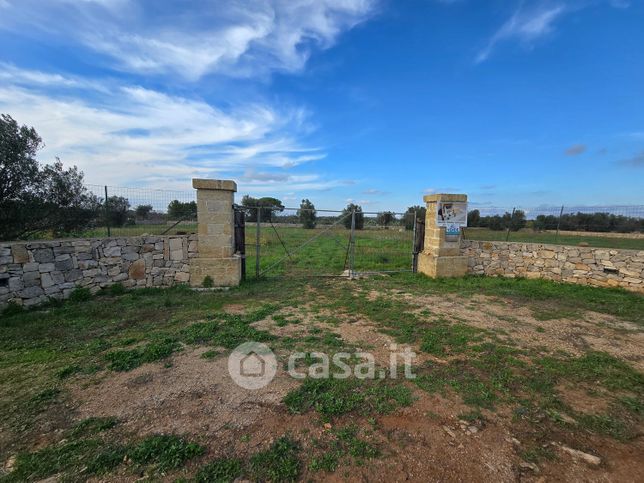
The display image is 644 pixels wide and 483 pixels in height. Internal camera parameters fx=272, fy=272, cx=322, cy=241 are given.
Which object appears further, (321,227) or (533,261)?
(321,227)

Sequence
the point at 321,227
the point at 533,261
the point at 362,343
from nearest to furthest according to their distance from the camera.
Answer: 1. the point at 362,343
2. the point at 533,261
3. the point at 321,227

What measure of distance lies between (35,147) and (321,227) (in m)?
8.10

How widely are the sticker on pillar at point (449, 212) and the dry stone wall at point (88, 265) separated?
A: 7416 millimetres

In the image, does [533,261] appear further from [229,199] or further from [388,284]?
[229,199]

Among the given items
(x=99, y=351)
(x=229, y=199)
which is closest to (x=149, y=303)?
(x=99, y=351)

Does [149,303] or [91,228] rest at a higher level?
[91,228]

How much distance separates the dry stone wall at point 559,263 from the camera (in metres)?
7.35

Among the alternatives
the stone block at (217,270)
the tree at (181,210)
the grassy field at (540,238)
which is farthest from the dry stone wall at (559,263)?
the tree at (181,210)

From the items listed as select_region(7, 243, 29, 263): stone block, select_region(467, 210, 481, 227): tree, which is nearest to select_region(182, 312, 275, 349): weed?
select_region(7, 243, 29, 263): stone block

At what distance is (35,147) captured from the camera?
6.80m

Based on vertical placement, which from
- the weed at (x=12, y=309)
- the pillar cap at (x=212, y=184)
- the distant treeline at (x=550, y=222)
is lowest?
the weed at (x=12, y=309)

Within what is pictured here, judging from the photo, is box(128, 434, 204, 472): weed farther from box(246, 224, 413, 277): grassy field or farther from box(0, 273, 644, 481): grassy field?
box(246, 224, 413, 277): grassy field

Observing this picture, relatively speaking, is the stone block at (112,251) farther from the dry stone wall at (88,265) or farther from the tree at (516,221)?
the tree at (516,221)

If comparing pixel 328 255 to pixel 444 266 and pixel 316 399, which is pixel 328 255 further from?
pixel 316 399
